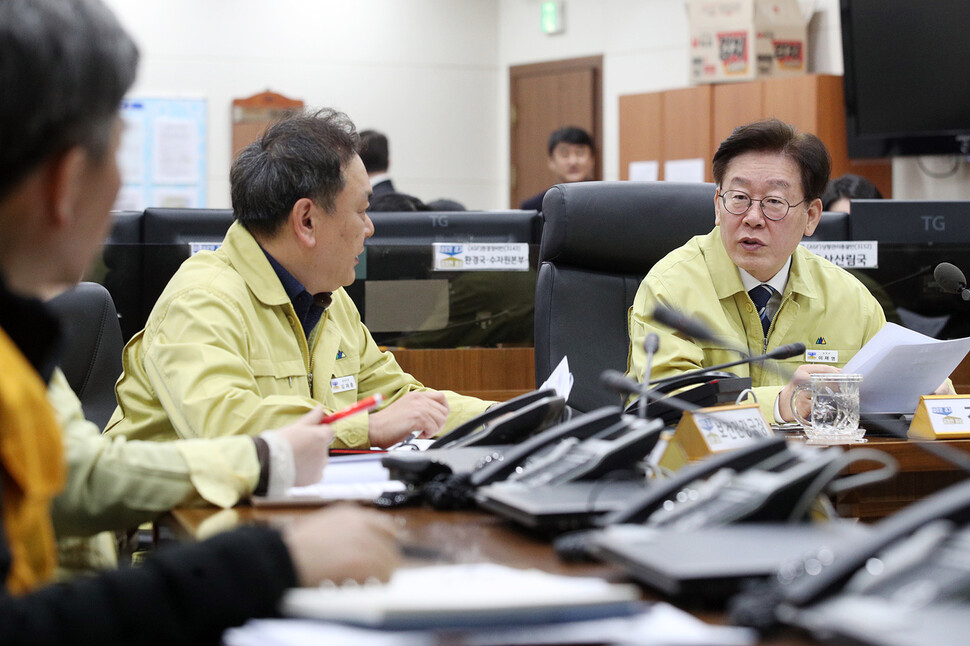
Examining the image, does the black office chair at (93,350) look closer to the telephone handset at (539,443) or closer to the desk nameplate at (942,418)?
the telephone handset at (539,443)

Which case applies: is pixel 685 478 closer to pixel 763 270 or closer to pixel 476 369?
pixel 763 270

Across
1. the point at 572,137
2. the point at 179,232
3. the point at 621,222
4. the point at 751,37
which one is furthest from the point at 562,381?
the point at 572,137

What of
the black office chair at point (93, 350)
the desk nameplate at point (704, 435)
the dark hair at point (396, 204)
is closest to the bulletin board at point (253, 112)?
the dark hair at point (396, 204)

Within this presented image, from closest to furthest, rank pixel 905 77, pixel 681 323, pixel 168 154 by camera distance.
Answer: pixel 681 323
pixel 905 77
pixel 168 154

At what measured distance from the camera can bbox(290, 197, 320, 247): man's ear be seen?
188cm

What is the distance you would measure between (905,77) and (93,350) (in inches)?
164

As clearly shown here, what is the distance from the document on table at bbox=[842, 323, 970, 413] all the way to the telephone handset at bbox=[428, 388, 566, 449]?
626 millimetres

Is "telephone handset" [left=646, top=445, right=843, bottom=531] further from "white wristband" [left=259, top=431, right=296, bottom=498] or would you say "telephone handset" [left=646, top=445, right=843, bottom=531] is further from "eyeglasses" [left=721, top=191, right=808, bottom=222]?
"eyeglasses" [left=721, top=191, right=808, bottom=222]

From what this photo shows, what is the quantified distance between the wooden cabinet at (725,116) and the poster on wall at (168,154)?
2.48 m

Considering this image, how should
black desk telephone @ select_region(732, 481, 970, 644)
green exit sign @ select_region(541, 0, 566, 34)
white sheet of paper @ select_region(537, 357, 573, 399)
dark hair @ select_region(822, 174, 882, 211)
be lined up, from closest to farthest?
black desk telephone @ select_region(732, 481, 970, 644) < white sheet of paper @ select_region(537, 357, 573, 399) < dark hair @ select_region(822, 174, 882, 211) < green exit sign @ select_region(541, 0, 566, 34)

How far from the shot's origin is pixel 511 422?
4.40 feet

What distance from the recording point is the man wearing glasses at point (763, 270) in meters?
2.27

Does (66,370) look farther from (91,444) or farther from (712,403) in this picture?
(712,403)

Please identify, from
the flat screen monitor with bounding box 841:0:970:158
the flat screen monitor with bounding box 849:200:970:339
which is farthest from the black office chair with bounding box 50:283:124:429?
the flat screen monitor with bounding box 841:0:970:158
